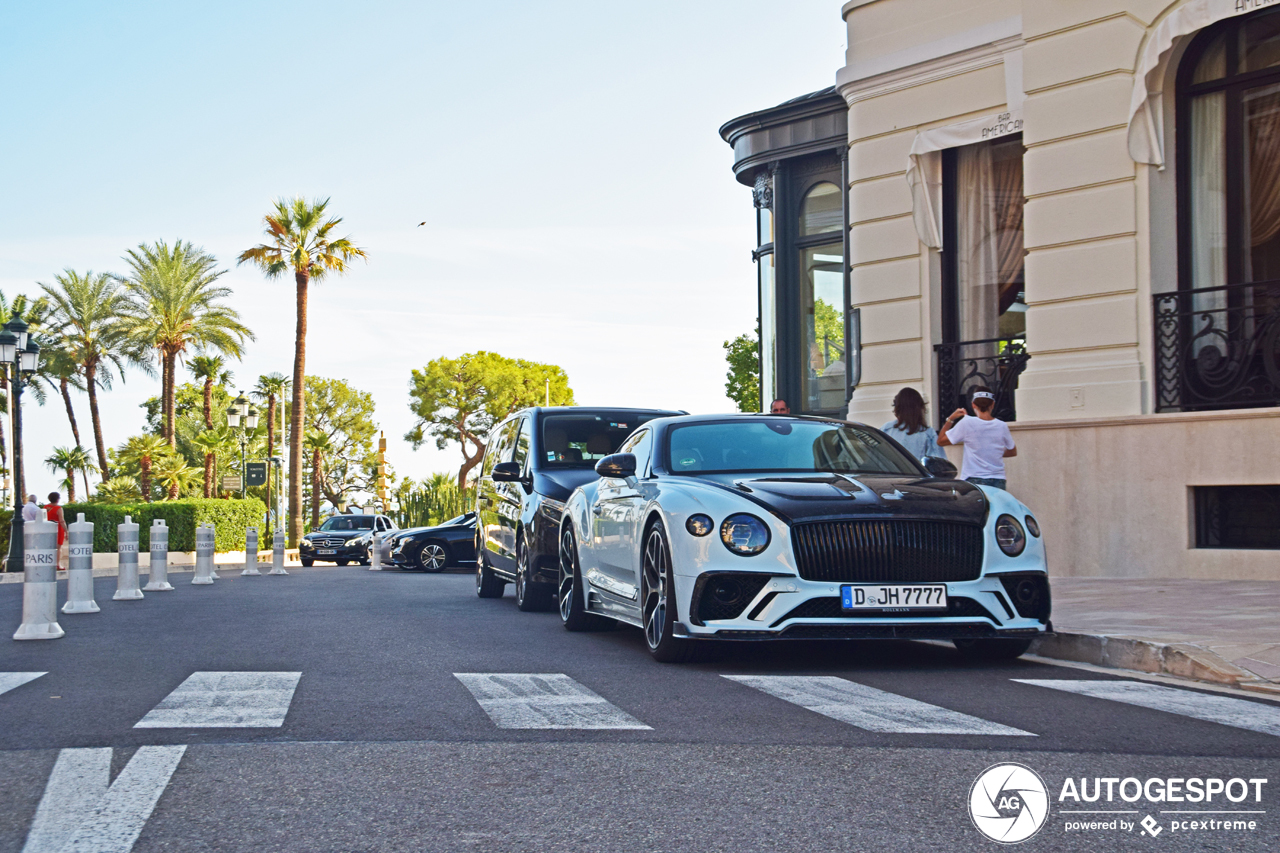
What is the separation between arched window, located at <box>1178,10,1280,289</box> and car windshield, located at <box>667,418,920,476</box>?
6.17 metres

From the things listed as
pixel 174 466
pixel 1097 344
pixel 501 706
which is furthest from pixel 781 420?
pixel 174 466

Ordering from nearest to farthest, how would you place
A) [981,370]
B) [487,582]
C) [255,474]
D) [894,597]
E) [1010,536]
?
[894,597] < [1010,536] < [487,582] < [981,370] < [255,474]

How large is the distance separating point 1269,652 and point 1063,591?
4.69 meters

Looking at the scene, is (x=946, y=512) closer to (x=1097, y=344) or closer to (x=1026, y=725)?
(x=1026, y=725)

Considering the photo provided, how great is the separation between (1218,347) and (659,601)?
313 inches

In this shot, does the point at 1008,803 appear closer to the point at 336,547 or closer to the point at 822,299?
the point at 822,299

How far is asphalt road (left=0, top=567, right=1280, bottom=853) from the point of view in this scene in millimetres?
3857

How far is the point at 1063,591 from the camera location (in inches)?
483

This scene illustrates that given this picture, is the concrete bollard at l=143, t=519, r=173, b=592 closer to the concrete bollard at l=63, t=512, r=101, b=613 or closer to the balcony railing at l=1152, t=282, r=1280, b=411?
the concrete bollard at l=63, t=512, r=101, b=613

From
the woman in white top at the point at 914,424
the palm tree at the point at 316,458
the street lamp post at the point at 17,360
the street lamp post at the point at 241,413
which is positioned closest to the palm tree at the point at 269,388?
the palm tree at the point at 316,458

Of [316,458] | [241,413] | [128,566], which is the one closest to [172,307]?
[241,413]

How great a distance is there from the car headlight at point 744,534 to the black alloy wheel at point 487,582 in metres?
7.55

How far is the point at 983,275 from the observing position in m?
16.6

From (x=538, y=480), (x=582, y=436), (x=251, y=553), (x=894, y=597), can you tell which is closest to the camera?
(x=894, y=597)
